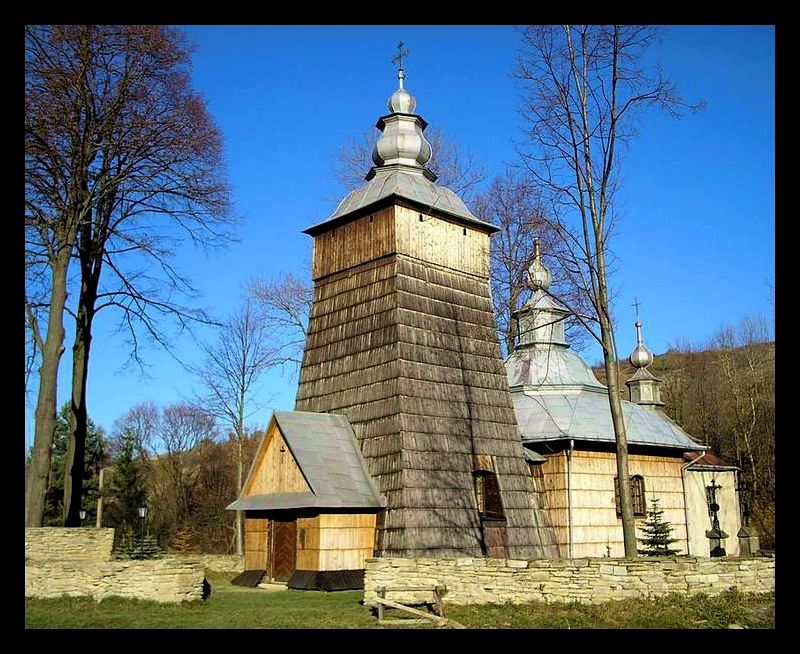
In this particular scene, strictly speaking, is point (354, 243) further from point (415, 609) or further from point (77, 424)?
point (415, 609)

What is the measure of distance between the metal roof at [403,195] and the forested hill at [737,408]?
22.0 metres

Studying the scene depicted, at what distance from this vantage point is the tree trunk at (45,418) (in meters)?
17.0

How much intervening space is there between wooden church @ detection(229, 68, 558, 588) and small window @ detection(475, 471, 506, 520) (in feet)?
0.10

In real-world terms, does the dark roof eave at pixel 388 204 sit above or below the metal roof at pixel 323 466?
above

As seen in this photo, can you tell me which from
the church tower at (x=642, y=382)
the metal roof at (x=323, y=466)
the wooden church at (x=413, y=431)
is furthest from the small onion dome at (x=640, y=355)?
the metal roof at (x=323, y=466)

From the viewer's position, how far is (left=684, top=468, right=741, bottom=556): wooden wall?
1117 inches

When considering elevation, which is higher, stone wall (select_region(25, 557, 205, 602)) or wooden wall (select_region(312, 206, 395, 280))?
wooden wall (select_region(312, 206, 395, 280))

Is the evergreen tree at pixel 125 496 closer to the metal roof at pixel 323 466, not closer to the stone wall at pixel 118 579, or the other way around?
the metal roof at pixel 323 466

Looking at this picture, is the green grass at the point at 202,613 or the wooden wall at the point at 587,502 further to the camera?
the wooden wall at the point at 587,502

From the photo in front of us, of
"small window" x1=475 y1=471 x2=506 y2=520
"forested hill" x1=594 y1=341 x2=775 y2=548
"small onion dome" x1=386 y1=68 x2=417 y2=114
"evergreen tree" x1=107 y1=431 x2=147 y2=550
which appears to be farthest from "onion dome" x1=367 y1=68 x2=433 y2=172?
"evergreen tree" x1=107 y1=431 x2=147 y2=550

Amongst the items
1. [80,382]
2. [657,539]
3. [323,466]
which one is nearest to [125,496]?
[80,382]

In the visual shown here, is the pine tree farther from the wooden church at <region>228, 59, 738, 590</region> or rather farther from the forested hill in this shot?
the forested hill
